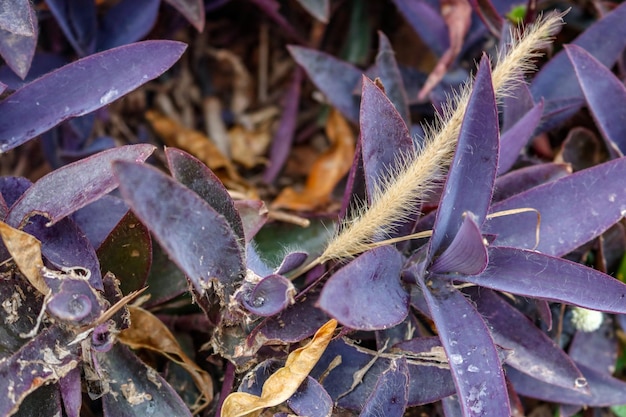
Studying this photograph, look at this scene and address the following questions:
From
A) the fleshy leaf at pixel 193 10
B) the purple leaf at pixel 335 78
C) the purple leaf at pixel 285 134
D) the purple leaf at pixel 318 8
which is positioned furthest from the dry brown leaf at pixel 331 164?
the fleshy leaf at pixel 193 10

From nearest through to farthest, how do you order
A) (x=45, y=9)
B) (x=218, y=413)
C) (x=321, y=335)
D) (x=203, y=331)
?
(x=321, y=335)
(x=218, y=413)
(x=203, y=331)
(x=45, y=9)

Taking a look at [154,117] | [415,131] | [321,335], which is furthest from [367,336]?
[154,117]

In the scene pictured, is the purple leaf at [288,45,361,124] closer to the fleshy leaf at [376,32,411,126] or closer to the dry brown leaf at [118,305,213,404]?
the fleshy leaf at [376,32,411,126]

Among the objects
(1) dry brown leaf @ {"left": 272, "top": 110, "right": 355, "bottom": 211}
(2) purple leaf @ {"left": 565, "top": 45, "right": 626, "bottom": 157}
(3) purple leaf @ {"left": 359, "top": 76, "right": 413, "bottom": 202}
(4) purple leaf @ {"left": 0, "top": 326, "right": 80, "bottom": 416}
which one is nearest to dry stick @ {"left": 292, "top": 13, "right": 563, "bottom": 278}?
(3) purple leaf @ {"left": 359, "top": 76, "right": 413, "bottom": 202}

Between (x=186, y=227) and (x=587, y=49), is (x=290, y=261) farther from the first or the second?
(x=587, y=49)

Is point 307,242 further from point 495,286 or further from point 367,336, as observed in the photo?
point 495,286

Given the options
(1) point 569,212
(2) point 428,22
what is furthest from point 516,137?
(2) point 428,22
